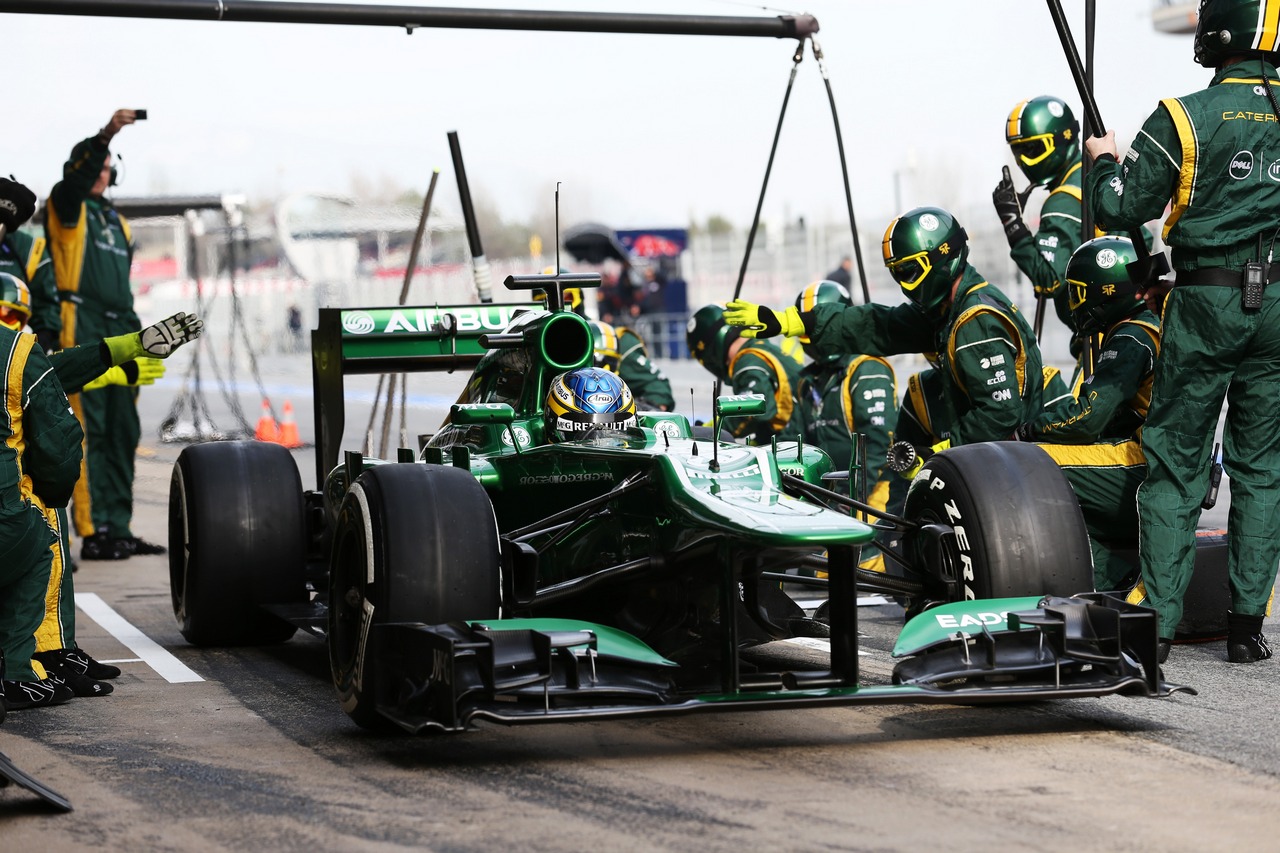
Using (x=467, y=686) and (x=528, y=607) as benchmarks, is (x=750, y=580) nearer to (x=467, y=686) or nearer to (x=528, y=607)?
(x=528, y=607)

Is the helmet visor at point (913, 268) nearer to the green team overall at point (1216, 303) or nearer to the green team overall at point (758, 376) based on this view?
the green team overall at point (1216, 303)

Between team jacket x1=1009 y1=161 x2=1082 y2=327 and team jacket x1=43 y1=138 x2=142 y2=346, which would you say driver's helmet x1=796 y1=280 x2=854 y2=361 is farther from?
team jacket x1=43 y1=138 x2=142 y2=346

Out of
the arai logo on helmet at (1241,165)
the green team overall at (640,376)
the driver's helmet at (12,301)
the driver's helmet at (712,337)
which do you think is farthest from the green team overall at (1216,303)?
the green team overall at (640,376)

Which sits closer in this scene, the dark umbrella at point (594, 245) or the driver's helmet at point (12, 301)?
the driver's helmet at point (12, 301)

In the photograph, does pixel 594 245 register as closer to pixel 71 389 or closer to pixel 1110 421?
pixel 1110 421

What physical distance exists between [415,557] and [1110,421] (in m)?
3.71

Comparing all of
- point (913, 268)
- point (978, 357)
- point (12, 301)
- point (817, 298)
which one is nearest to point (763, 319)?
point (817, 298)

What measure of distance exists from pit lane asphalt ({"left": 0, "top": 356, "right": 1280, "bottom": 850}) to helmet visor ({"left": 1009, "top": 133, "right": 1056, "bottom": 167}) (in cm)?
387

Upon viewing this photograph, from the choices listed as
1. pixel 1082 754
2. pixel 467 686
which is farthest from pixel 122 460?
pixel 1082 754

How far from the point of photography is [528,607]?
6410 mm

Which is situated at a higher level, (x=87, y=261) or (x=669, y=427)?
(x=87, y=261)

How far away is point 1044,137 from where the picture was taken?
10.4m

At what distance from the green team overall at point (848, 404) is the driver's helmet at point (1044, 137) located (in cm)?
130

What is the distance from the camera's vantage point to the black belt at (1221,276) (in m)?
7.24
